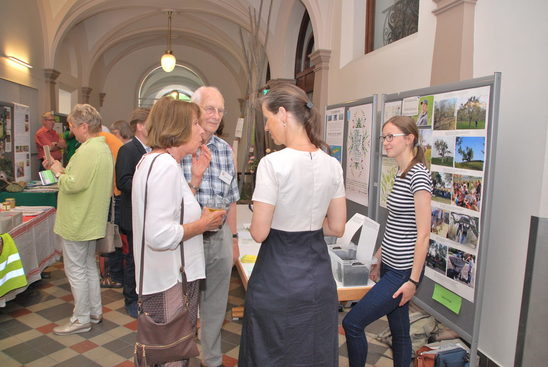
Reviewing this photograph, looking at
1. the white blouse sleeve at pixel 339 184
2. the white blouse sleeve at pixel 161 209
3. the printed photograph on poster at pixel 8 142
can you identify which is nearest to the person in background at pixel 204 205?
the white blouse sleeve at pixel 161 209

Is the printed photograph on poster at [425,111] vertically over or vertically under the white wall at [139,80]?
under

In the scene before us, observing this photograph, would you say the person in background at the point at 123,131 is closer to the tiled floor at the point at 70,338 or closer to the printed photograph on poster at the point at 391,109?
the tiled floor at the point at 70,338

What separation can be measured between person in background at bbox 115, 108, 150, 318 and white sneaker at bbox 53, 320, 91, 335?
39cm

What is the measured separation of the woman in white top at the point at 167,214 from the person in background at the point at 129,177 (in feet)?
4.12

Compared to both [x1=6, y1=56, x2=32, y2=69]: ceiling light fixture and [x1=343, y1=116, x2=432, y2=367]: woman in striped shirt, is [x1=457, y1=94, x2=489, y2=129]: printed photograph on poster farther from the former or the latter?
[x1=6, y1=56, x2=32, y2=69]: ceiling light fixture

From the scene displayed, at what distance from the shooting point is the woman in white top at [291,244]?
4.91 ft

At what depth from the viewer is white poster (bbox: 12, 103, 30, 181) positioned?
638 cm

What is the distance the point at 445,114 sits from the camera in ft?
8.34

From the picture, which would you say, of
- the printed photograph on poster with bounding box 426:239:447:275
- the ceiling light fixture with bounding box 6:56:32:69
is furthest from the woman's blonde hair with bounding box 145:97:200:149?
the ceiling light fixture with bounding box 6:56:32:69

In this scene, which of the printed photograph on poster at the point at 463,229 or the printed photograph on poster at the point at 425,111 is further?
the printed photograph on poster at the point at 425,111

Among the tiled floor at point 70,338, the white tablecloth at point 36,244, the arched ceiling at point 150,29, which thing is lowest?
the tiled floor at point 70,338

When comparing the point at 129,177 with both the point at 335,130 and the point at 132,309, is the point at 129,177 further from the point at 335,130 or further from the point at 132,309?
the point at 335,130

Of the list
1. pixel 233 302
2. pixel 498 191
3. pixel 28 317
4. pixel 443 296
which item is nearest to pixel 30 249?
pixel 28 317

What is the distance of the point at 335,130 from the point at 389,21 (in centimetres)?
155
